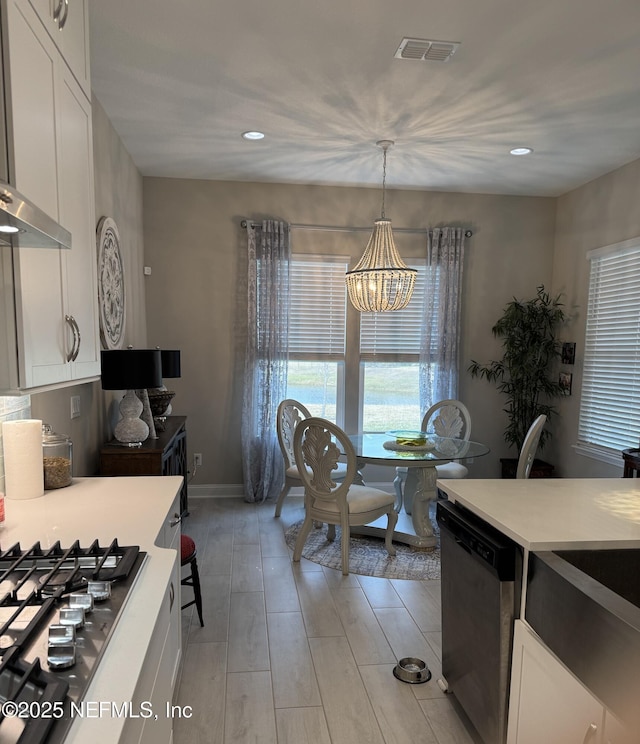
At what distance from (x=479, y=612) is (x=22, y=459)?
67.8 inches

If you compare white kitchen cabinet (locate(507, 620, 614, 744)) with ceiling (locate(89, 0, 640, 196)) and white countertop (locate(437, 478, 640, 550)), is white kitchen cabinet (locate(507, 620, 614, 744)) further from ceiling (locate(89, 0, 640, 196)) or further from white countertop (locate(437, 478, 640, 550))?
ceiling (locate(89, 0, 640, 196))

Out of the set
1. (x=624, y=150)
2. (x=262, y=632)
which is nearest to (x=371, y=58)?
(x=624, y=150)

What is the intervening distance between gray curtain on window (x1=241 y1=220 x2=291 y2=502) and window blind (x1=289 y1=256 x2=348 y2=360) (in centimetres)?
15

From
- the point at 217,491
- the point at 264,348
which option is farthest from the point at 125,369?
the point at 217,491

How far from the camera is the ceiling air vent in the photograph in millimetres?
2488

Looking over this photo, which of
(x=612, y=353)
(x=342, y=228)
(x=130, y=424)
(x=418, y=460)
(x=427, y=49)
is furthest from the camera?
(x=342, y=228)

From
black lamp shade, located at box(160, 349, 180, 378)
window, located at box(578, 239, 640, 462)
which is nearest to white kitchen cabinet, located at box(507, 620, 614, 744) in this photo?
black lamp shade, located at box(160, 349, 180, 378)

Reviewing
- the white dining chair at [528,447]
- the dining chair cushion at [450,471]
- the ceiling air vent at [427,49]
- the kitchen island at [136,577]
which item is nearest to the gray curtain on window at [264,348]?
the dining chair cushion at [450,471]

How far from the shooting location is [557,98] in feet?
9.95

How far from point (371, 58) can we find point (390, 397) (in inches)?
123

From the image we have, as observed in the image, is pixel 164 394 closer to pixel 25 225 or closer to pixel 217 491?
pixel 217 491

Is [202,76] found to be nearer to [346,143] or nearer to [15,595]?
[346,143]

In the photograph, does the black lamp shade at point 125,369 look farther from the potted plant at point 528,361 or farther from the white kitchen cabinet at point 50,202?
the potted plant at point 528,361

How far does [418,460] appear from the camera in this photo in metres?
3.51
